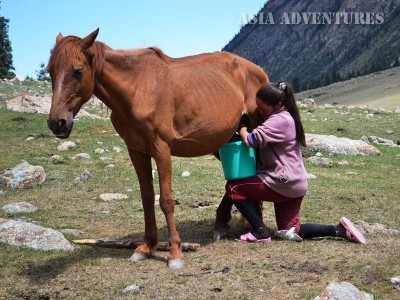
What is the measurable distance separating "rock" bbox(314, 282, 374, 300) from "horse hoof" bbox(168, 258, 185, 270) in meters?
1.73

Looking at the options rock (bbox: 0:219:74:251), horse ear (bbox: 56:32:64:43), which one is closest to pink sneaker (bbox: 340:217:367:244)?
rock (bbox: 0:219:74:251)

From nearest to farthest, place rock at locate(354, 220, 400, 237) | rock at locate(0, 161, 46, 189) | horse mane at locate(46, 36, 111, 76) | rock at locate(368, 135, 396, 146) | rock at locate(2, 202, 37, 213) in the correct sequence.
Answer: horse mane at locate(46, 36, 111, 76)
rock at locate(354, 220, 400, 237)
rock at locate(2, 202, 37, 213)
rock at locate(0, 161, 46, 189)
rock at locate(368, 135, 396, 146)

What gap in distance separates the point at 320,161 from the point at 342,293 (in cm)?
916

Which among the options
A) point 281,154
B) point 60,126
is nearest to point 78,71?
point 60,126

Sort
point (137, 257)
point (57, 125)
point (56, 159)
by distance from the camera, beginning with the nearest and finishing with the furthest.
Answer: point (57, 125) → point (137, 257) → point (56, 159)

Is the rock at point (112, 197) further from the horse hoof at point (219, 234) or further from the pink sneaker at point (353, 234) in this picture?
the pink sneaker at point (353, 234)

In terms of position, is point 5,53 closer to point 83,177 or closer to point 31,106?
point 31,106

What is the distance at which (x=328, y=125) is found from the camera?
20312 millimetres

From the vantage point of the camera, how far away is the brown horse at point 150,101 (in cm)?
541

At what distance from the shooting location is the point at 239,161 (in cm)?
696

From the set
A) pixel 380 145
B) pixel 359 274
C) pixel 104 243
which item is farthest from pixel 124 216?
pixel 380 145

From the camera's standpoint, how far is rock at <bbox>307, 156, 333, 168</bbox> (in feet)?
43.8

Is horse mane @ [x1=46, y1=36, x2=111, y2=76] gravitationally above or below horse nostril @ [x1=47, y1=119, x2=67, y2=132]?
above

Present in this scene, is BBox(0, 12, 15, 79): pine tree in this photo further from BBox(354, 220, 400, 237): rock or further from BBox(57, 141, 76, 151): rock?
BBox(354, 220, 400, 237): rock
